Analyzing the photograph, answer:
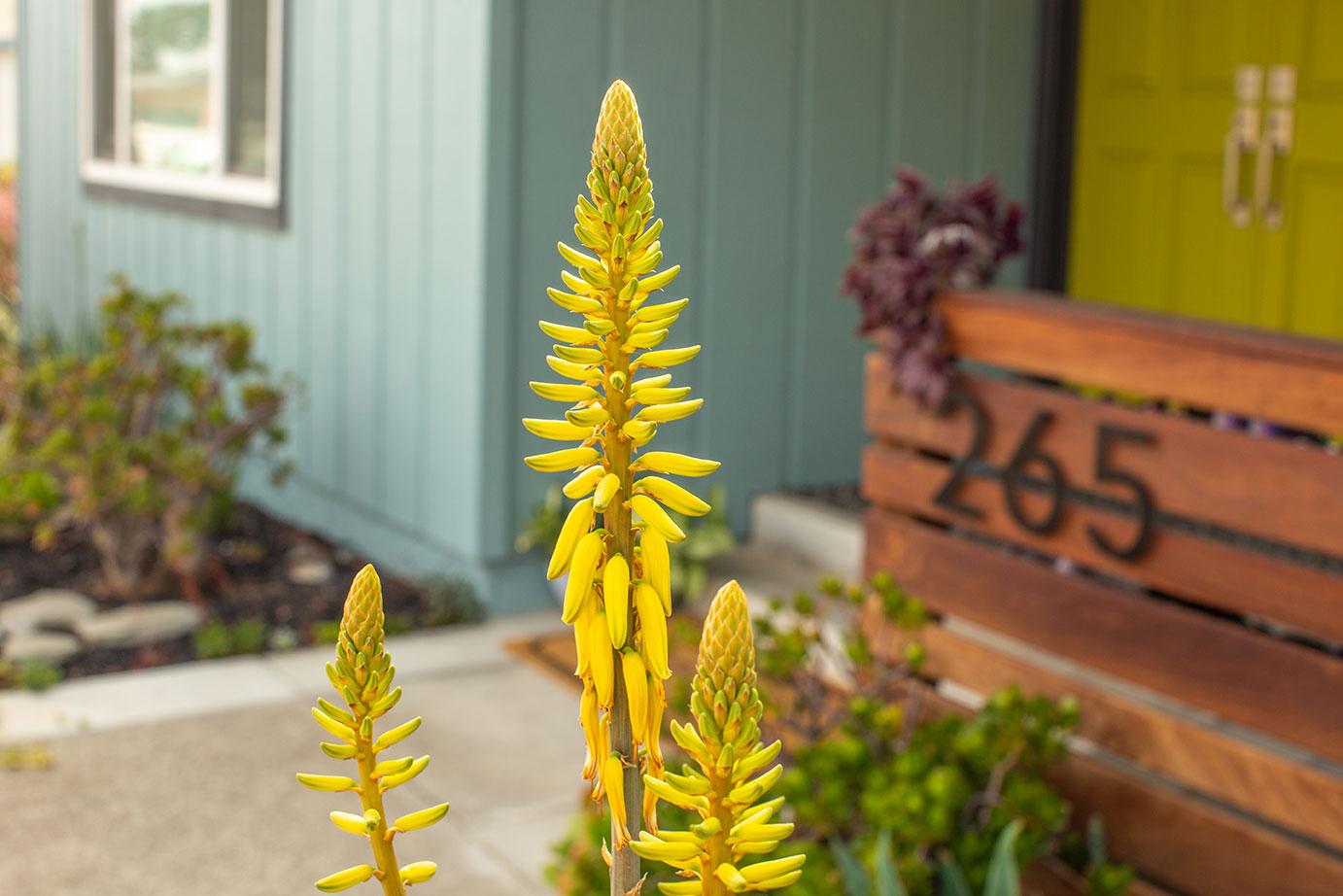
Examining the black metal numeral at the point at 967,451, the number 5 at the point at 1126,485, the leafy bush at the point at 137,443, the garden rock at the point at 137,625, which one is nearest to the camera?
the number 5 at the point at 1126,485

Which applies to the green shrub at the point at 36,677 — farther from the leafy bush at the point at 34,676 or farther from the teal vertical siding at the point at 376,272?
the teal vertical siding at the point at 376,272

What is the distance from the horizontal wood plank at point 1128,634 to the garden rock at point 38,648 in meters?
2.56

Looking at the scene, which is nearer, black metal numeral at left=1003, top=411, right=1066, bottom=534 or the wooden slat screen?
the wooden slat screen

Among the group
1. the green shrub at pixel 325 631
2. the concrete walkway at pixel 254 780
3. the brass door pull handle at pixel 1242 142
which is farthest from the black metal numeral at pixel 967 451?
the brass door pull handle at pixel 1242 142

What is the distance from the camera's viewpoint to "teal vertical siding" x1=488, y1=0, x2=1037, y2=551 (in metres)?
4.99

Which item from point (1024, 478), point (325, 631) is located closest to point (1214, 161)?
point (1024, 478)

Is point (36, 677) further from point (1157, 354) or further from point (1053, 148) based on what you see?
point (1053, 148)

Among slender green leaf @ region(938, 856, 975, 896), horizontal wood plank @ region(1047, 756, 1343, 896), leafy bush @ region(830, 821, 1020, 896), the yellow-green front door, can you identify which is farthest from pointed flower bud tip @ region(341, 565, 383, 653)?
the yellow-green front door

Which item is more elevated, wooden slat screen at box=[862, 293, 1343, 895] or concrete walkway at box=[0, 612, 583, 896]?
wooden slat screen at box=[862, 293, 1343, 895]

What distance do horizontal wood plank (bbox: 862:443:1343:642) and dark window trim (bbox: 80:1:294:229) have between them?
11.5ft

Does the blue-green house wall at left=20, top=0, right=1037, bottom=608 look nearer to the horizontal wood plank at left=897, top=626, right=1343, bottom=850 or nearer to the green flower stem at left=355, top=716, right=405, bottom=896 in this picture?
the horizontal wood plank at left=897, top=626, right=1343, bottom=850

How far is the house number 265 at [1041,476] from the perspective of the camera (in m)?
2.80

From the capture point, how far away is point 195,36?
6.77 m

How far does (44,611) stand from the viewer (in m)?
4.98
